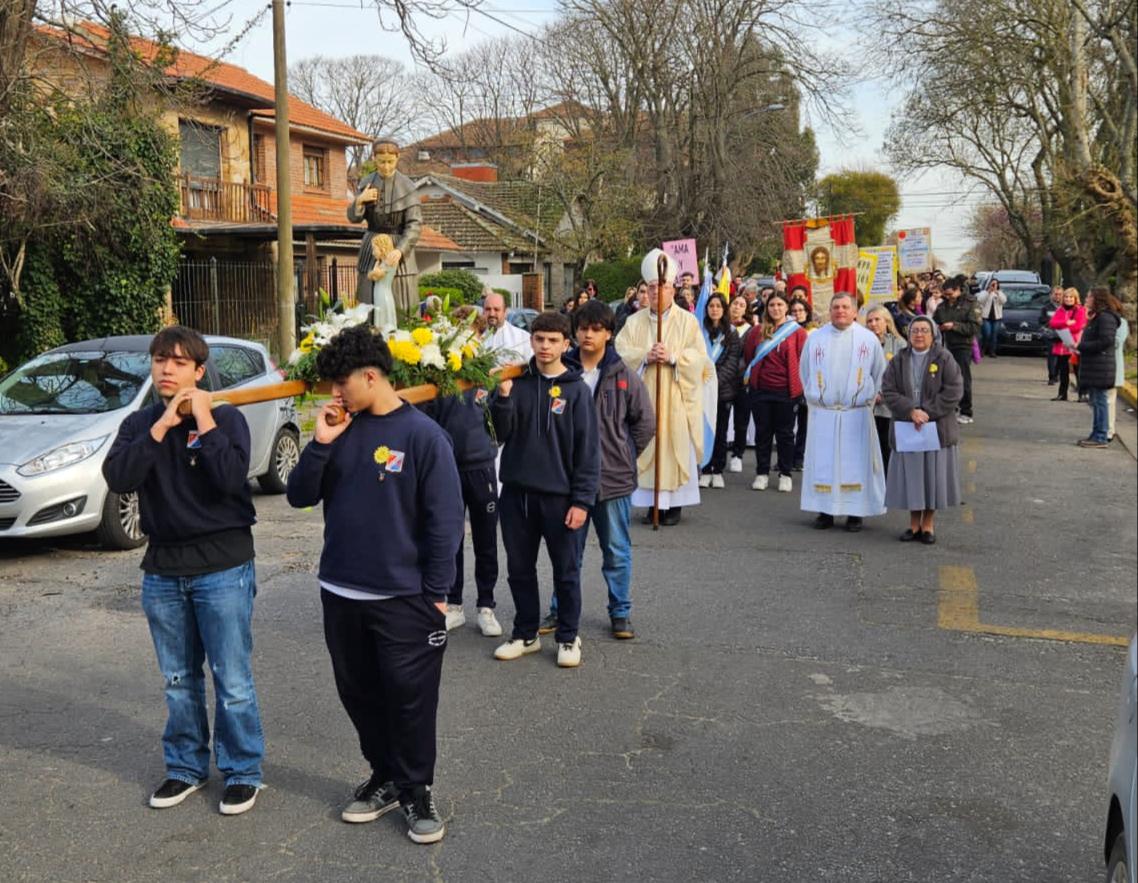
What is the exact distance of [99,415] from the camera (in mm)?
9430

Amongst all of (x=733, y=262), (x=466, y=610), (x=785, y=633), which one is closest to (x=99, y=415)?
(x=466, y=610)

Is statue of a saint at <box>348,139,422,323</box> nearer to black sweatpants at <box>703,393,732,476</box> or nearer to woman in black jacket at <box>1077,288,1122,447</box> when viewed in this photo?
black sweatpants at <box>703,393,732,476</box>

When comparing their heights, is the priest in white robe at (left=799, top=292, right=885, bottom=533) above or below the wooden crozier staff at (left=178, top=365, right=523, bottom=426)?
below

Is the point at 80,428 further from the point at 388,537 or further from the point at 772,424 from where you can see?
the point at 772,424

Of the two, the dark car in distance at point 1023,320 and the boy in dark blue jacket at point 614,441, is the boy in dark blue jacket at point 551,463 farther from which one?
the dark car in distance at point 1023,320

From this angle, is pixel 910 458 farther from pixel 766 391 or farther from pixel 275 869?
pixel 275 869

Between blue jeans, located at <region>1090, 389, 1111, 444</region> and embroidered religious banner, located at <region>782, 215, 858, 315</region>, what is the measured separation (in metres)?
3.97

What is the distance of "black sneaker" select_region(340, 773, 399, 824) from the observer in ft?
15.0

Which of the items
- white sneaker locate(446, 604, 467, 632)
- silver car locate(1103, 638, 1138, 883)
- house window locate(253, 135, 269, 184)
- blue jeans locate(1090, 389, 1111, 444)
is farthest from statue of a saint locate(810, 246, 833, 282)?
house window locate(253, 135, 269, 184)

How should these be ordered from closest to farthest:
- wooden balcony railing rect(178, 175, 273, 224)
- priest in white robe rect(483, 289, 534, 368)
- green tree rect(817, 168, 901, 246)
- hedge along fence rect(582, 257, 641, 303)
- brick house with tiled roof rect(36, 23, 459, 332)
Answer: priest in white robe rect(483, 289, 534, 368) < brick house with tiled roof rect(36, 23, 459, 332) < wooden balcony railing rect(178, 175, 273, 224) < hedge along fence rect(582, 257, 641, 303) < green tree rect(817, 168, 901, 246)

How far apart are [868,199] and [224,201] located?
6287 cm

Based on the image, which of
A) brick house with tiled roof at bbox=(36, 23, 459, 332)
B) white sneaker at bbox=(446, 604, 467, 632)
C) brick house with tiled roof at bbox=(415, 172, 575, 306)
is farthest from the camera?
brick house with tiled roof at bbox=(415, 172, 575, 306)

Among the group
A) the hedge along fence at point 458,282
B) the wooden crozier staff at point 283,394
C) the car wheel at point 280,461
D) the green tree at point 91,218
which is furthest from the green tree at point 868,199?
the wooden crozier staff at point 283,394

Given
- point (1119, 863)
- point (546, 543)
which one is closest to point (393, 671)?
point (546, 543)
